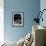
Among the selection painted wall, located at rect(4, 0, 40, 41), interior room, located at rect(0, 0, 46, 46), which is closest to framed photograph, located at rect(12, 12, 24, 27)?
interior room, located at rect(0, 0, 46, 46)

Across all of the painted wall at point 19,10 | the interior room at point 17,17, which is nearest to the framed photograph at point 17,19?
→ the interior room at point 17,17

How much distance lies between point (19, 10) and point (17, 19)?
0.38 m

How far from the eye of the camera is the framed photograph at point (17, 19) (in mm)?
5562

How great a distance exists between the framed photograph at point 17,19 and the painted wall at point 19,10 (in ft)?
0.41

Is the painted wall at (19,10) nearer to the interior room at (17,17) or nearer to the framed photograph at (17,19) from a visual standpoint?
the interior room at (17,17)

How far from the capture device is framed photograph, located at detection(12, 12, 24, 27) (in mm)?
5562

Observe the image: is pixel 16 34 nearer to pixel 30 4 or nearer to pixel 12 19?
pixel 12 19

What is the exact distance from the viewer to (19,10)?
5.57 meters

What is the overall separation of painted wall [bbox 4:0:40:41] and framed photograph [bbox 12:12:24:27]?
125 millimetres

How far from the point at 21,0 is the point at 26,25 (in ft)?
3.48

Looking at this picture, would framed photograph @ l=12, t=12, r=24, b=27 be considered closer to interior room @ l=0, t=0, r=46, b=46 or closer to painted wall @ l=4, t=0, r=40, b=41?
interior room @ l=0, t=0, r=46, b=46

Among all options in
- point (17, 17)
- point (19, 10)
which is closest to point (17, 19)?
point (17, 17)

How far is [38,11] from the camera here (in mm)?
5566

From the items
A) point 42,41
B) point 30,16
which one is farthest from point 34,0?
point 42,41
